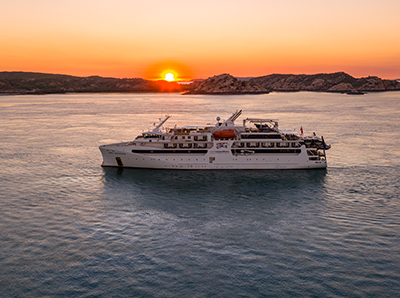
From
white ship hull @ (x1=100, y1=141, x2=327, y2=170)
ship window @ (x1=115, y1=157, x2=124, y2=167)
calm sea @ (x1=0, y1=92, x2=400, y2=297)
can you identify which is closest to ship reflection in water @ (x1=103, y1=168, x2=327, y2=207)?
calm sea @ (x1=0, y1=92, x2=400, y2=297)

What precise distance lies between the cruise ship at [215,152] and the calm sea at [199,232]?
1.64 meters

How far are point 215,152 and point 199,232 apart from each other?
20.2 m

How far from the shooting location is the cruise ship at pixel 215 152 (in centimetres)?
4481

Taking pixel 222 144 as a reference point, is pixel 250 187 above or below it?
below

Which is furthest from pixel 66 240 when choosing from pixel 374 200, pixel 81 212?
pixel 374 200

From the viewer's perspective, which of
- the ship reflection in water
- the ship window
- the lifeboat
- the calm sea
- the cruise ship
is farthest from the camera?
the ship window

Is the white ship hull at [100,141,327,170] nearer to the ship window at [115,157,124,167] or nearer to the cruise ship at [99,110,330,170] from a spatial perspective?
the cruise ship at [99,110,330,170]

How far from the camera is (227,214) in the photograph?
29.9m

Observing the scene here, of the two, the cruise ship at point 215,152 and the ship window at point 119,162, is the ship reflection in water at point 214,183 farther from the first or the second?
the cruise ship at point 215,152

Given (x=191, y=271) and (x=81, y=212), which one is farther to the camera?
(x=81, y=212)

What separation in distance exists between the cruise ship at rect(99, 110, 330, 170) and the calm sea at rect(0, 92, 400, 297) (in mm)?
1638

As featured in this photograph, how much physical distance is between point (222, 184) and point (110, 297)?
2328 cm

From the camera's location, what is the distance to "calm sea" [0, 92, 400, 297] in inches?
763

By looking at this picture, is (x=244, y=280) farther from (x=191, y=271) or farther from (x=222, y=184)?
(x=222, y=184)
